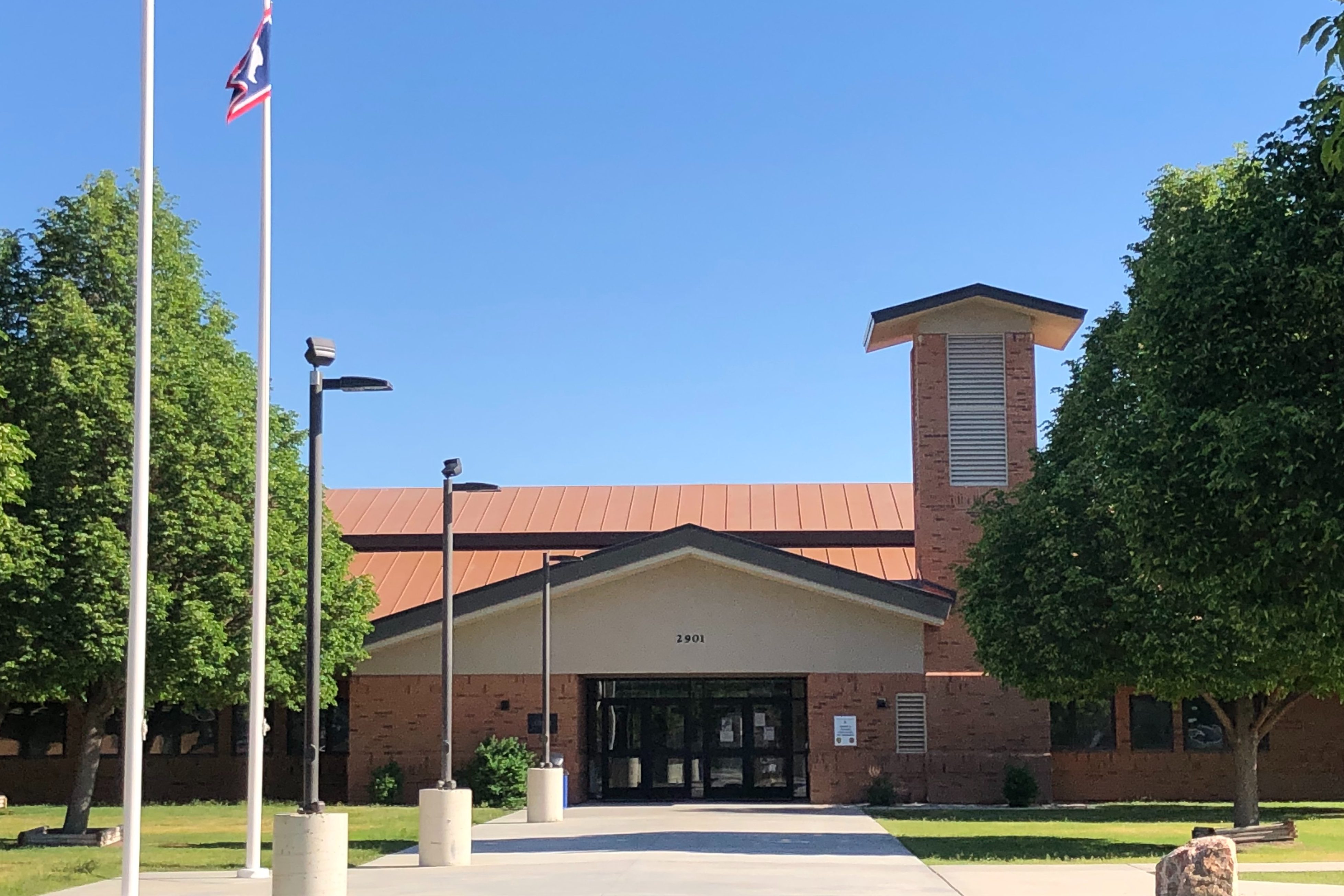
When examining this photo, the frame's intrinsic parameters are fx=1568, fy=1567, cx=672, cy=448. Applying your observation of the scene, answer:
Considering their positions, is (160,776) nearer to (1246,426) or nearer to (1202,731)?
(1202,731)

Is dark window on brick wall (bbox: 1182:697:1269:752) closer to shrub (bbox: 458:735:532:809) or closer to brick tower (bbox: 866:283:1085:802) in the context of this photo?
brick tower (bbox: 866:283:1085:802)

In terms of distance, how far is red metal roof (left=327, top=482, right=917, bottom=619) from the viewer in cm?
3819

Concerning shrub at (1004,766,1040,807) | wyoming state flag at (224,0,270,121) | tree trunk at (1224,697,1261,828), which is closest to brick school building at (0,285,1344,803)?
shrub at (1004,766,1040,807)

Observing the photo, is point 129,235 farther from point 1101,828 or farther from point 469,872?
point 1101,828

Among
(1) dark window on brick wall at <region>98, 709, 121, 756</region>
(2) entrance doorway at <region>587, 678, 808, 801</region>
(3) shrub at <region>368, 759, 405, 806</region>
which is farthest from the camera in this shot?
(1) dark window on brick wall at <region>98, 709, 121, 756</region>

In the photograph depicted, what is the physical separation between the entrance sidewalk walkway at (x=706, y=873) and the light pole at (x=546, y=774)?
2247 mm

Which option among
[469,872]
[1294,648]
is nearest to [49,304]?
[469,872]

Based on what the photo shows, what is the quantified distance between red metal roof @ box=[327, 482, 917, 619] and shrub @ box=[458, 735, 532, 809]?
4.78 m

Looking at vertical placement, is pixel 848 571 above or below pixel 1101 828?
above

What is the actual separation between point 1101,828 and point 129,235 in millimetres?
18657

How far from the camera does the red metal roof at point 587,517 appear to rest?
125ft

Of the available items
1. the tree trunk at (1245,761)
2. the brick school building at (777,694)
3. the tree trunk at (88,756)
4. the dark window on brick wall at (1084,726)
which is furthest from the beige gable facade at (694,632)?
the tree trunk at (88,756)

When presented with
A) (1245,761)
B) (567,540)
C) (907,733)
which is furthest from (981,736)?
(567,540)

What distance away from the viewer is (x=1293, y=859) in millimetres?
20781
